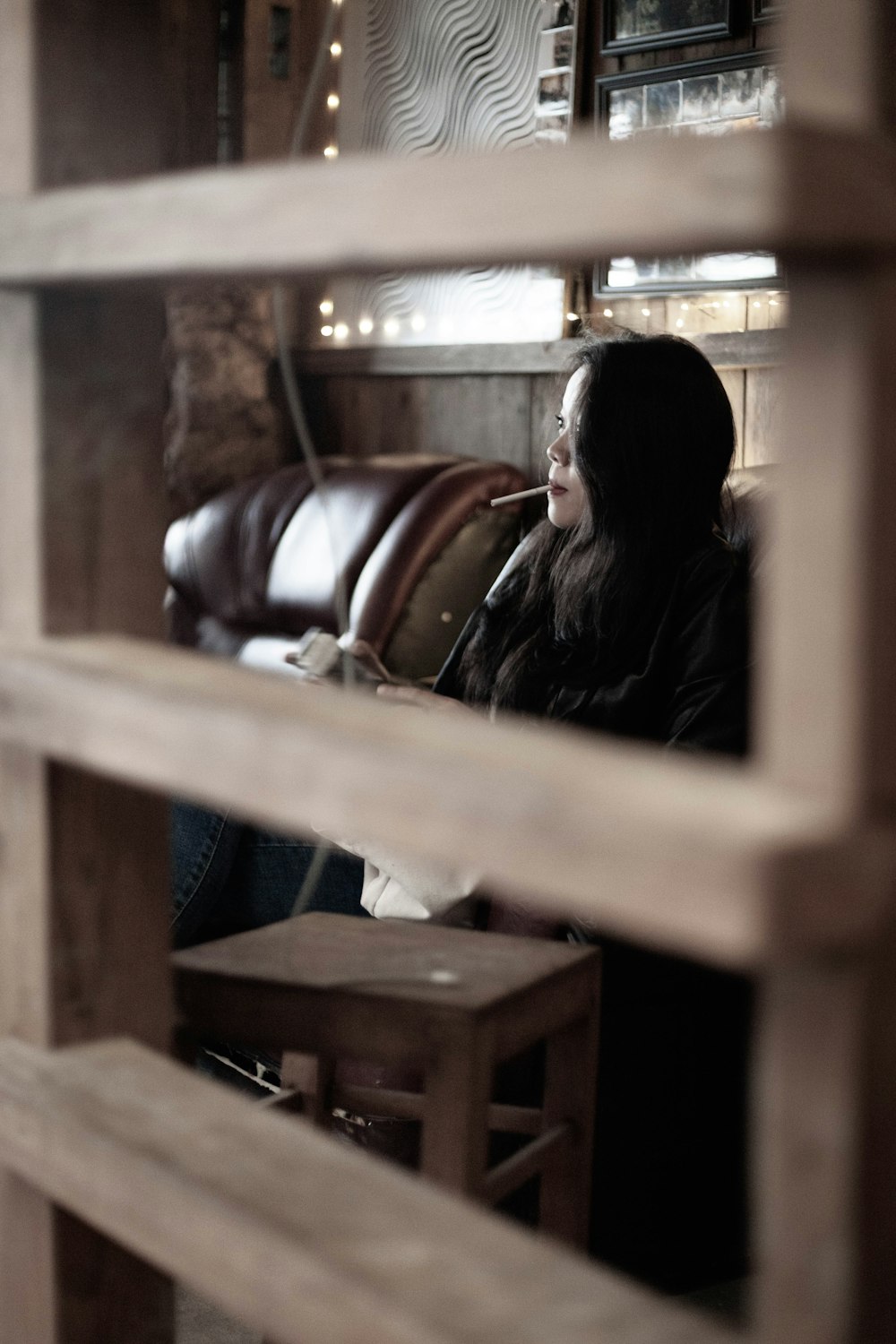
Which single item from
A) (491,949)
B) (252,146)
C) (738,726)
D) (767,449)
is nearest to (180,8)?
(252,146)

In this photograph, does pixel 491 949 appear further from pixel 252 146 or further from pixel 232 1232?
pixel 252 146

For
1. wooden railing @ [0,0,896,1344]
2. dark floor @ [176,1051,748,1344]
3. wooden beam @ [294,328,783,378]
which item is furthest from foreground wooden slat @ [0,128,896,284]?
wooden beam @ [294,328,783,378]

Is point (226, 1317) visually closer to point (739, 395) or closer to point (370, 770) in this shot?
point (370, 770)

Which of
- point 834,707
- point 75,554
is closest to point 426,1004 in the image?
point 75,554

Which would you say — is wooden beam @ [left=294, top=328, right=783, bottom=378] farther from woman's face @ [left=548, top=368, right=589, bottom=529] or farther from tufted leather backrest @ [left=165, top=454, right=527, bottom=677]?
woman's face @ [left=548, top=368, right=589, bottom=529]

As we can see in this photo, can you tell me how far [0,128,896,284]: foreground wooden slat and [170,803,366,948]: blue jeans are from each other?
1.63 meters

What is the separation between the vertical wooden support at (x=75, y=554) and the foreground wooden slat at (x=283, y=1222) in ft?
0.21

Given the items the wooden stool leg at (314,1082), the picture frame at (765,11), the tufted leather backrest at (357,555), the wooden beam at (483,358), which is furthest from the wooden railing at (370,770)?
the picture frame at (765,11)

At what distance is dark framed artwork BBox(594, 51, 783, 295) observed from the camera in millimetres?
3336

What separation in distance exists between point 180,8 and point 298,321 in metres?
1.00

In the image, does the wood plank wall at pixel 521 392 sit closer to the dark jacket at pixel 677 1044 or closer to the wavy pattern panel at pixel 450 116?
the wavy pattern panel at pixel 450 116

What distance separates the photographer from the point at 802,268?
0.64 m

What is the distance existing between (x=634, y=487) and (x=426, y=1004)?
108 cm

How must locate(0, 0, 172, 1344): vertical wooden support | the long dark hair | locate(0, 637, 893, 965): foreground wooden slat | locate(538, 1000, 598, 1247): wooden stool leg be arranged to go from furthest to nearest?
1. the long dark hair
2. locate(538, 1000, 598, 1247): wooden stool leg
3. locate(0, 0, 172, 1344): vertical wooden support
4. locate(0, 637, 893, 965): foreground wooden slat
